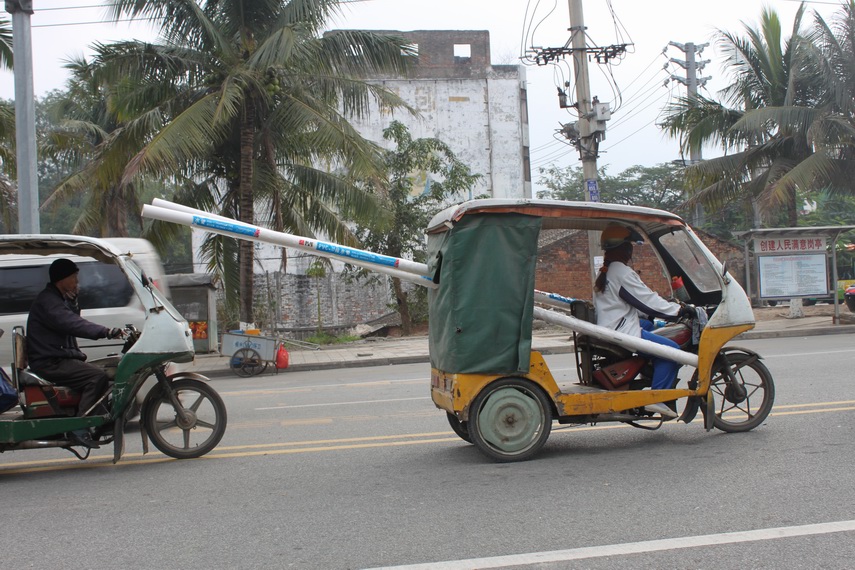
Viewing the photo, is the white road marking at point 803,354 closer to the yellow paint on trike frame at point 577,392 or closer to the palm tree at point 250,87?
the yellow paint on trike frame at point 577,392

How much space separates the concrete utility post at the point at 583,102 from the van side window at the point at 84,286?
10099 mm

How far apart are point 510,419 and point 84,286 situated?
17.8 ft

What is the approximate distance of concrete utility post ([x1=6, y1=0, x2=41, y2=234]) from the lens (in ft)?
42.4

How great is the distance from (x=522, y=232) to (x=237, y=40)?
12669 millimetres

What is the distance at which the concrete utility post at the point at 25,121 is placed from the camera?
12.9 metres

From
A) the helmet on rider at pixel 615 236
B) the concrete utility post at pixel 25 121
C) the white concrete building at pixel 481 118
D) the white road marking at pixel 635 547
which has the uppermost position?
the white concrete building at pixel 481 118

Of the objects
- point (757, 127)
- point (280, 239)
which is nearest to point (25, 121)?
point (280, 239)

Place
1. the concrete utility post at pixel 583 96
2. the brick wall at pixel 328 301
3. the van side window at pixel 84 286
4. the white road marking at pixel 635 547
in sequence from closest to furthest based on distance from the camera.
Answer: the white road marking at pixel 635 547, the van side window at pixel 84 286, the concrete utility post at pixel 583 96, the brick wall at pixel 328 301

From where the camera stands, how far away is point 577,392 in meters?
6.29

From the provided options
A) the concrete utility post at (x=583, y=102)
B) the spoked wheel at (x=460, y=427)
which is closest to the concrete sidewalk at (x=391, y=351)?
the concrete utility post at (x=583, y=102)

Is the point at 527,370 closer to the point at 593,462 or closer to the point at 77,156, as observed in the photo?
the point at 593,462

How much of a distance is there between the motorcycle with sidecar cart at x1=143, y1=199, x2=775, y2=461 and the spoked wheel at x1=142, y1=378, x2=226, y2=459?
4.50 ft

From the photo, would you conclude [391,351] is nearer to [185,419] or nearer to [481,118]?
[185,419]

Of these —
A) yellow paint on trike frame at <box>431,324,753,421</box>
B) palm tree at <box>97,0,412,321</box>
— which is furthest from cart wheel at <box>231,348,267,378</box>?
yellow paint on trike frame at <box>431,324,753,421</box>
